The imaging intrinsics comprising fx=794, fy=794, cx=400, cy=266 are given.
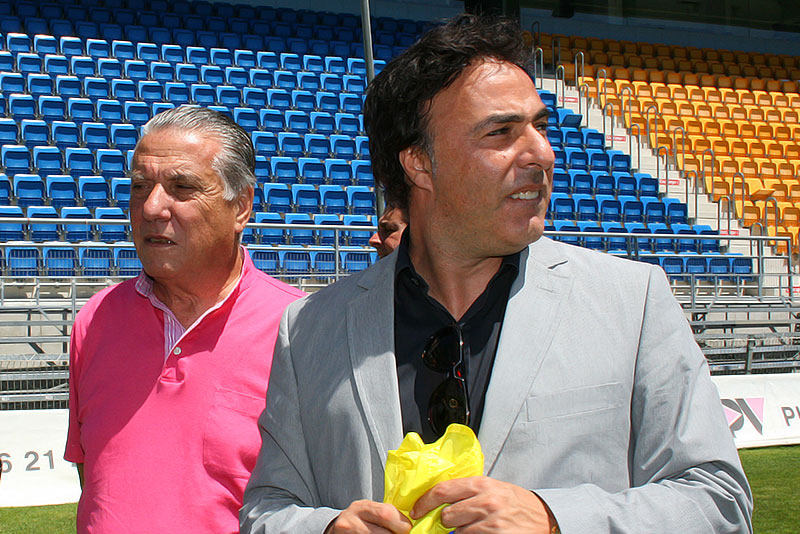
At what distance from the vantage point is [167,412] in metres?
1.86

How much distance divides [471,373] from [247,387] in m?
0.69

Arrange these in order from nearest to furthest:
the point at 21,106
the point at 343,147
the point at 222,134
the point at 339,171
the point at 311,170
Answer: the point at 222,134, the point at 21,106, the point at 311,170, the point at 339,171, the point at 343,147

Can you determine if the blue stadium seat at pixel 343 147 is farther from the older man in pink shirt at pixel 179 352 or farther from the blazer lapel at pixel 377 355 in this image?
the blazer lapel at pixel 377 355

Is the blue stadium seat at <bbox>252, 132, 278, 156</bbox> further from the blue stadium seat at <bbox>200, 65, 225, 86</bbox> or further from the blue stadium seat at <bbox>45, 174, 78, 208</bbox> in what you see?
the blue stadium seat at <bbox>45, 174, 78, 208</bbox>

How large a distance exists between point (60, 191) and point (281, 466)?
29.2 ft

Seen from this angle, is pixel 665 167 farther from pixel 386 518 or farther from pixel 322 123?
pixel 386 518

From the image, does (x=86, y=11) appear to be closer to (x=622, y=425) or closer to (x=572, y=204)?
(x=572, y=204)

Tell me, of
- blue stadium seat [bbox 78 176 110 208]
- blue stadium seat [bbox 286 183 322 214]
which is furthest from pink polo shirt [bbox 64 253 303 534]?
blue stadium seat [bbox 286 183 322 214]

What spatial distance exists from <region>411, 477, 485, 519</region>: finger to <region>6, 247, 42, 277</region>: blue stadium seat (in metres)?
7.07

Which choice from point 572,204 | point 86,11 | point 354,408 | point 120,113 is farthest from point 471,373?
point 86,11

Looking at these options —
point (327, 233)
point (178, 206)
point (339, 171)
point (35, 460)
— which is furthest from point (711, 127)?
point (178, 206)

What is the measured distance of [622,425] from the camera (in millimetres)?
1352

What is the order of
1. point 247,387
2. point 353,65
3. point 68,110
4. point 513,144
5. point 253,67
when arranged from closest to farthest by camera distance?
point 513,144
point 247,387
point 68,110
point 253,67
point 353,65

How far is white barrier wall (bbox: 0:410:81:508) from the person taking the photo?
4973mm
